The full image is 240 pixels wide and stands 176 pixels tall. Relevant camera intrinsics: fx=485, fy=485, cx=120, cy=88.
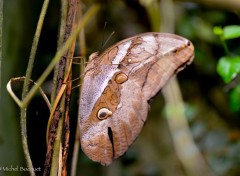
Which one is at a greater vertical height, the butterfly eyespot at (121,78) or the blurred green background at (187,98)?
the butterfly eyespot at (121,78)

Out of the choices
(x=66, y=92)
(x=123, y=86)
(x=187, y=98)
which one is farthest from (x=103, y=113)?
(x=187, y=98)

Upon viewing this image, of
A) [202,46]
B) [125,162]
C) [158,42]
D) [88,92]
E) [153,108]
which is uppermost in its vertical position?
[158,42]

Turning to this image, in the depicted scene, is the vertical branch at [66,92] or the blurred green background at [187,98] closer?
the vertical branch at [66,92]

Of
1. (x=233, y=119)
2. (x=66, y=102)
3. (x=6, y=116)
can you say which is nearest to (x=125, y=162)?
(x=233, y=119)

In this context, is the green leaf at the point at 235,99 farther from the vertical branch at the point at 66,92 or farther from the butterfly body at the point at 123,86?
the vertical branch at the point at 66,92

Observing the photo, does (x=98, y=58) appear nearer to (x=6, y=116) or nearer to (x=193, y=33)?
(x=6, y=116)

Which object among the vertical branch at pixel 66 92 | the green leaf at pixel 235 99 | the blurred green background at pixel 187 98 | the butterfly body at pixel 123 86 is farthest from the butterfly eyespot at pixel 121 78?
the blurred green background at pixel 187 98

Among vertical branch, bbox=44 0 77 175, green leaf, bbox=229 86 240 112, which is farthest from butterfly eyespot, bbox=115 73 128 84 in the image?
green leaf, bbox=229 86 240 112
